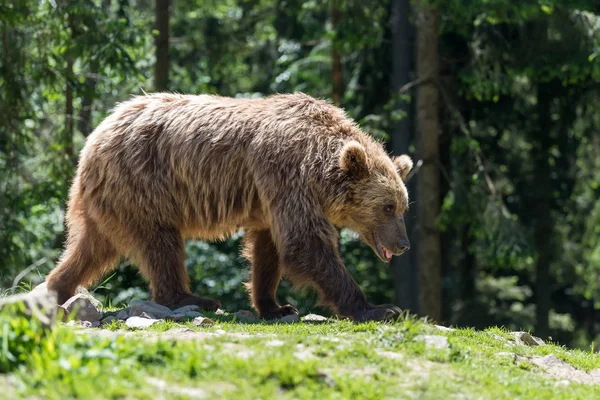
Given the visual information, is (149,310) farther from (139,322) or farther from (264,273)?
(264,273)

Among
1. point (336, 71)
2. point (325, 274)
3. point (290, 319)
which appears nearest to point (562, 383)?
point (325, 274)

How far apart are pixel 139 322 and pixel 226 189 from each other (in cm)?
181

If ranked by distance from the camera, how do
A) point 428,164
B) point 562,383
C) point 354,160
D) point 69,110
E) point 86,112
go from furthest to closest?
point 86,112 → point 428,164 → point 69,110 → point 354,160 → point 562,383

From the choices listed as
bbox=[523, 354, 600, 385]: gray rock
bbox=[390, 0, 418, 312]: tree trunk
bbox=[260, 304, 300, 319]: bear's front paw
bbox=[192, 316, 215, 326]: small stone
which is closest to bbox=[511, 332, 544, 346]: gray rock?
bbox=[523, 354, 600, 385]: gray rock

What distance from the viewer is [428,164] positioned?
720 inches

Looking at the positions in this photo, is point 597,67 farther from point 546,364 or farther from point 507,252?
point 546,364

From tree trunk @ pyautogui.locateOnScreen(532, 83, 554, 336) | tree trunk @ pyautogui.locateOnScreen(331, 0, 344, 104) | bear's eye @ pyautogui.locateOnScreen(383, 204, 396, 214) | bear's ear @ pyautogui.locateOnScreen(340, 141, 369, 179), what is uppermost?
tree trunk @ pyautogui.locateOnScreen(331, 0, 344, 104)

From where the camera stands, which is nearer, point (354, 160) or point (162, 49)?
point (354, 160)

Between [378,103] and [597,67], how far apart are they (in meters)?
6.05

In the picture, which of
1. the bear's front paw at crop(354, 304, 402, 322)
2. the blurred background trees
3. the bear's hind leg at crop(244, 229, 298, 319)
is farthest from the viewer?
the blurred background trees

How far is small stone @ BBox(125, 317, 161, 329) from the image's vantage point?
8.27 metres

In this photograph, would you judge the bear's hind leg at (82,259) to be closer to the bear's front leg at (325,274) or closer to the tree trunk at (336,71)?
the bear's front leg at (325,274)

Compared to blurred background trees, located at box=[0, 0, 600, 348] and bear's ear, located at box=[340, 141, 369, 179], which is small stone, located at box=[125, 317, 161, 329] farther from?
blurred background trees, located at box=[0, 0, 600, 348]

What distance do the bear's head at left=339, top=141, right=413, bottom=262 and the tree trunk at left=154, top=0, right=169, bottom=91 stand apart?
32.8 ft
